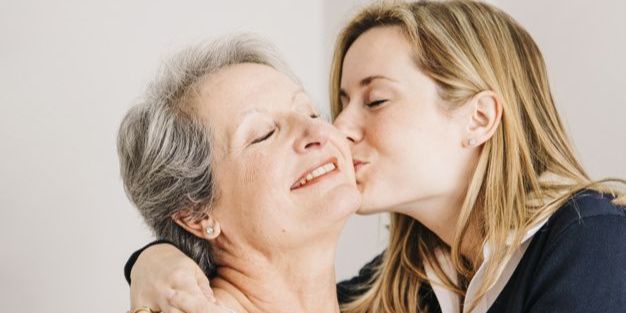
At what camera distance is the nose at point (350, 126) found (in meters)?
1.75

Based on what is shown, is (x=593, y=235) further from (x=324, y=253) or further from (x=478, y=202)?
(x=324, y=253)

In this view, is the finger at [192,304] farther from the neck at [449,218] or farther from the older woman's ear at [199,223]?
the neck at [449,218]

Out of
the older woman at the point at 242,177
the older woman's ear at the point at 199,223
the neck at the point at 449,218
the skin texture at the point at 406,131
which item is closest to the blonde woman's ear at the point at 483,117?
the skin texture at the point at 406,131

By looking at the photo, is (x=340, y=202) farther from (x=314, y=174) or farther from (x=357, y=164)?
(x=357, y=164)

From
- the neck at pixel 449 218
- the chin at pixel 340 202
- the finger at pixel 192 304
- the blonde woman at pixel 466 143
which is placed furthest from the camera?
the neck at pixel 449 218

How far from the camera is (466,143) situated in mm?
1767

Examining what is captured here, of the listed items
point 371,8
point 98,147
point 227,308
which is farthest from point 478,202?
point 98,147

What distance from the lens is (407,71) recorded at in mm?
1734

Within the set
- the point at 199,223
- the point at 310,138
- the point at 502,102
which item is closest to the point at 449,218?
the point at 502,102

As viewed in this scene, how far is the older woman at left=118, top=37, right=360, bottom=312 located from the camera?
1.46 meters

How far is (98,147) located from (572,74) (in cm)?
139

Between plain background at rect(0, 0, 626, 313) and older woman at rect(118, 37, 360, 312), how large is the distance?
0.67ft

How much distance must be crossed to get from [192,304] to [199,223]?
0.83 ft

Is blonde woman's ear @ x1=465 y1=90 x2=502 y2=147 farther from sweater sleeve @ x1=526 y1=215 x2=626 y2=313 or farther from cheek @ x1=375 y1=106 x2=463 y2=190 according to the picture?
sweater sleeve @ x1=526 y1=215 x2=626 y2=313
